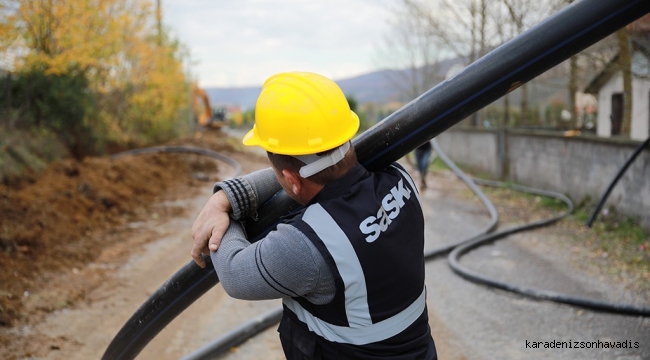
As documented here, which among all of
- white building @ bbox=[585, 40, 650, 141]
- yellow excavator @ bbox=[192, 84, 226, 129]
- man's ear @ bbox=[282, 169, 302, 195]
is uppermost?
man's ear @ bbox=[282, 169, 302, 195]

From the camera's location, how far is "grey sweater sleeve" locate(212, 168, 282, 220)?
1776 mm

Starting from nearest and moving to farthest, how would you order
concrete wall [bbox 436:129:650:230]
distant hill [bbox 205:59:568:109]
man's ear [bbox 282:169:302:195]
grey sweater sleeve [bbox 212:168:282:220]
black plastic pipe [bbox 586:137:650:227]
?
man's ear [bbox 282:169:302:195]
grey sweater sleeve [bbox 212:168:282:220]
black plastic pipe [bbox 586:137:650:227]
concrete wall [bbox 436:129:650:230]
distant hill [bbox 205:59:568:109]

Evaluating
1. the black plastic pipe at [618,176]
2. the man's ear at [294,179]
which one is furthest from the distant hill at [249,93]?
the man's ear at [294,179]

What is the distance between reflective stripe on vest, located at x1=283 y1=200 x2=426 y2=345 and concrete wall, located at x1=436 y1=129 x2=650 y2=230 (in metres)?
7.44

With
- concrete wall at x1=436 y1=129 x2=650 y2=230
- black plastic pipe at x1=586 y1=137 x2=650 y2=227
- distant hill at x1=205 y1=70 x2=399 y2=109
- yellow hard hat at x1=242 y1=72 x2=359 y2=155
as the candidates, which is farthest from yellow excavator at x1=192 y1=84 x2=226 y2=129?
yellow hard hat at x1=242 y1=72 x2=359 y2=155

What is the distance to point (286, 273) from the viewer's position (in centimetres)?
150

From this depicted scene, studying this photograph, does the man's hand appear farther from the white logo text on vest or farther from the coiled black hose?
the coiled black hose

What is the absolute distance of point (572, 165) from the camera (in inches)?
411

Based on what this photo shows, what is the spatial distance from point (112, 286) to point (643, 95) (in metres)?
15.9

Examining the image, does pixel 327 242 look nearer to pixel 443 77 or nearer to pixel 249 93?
pixel 443 77

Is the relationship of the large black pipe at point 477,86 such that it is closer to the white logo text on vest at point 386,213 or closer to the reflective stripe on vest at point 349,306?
the white logo text on vest at point 386,213

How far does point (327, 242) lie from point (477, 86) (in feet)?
2.18

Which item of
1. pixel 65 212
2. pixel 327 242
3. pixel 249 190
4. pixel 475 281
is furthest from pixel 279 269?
pixel 65 212

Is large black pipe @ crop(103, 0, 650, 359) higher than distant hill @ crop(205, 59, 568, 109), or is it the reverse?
large black pipe @ crop(103, 0, 650, 359)
